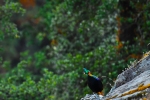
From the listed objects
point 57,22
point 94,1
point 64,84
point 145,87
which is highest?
point 57,22

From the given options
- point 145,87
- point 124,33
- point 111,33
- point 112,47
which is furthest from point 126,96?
point 111,33

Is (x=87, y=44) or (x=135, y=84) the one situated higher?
(x=87, y=44)

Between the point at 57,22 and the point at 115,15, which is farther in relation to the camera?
the point at 57,22

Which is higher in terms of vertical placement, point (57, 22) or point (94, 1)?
point (57, 22)

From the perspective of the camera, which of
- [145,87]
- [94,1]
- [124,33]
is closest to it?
[145,87]

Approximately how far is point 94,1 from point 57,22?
3629mm

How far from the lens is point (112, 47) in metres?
15.2

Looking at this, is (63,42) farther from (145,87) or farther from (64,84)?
(145,87)

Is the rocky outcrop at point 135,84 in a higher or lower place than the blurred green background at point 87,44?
lower

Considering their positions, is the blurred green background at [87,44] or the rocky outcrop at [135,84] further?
the blurred green background at [87,44]

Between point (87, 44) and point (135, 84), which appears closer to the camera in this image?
point (135, 84)

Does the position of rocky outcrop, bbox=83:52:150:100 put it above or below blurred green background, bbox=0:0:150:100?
below

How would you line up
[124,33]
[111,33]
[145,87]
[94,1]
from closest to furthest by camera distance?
[145,87] → [94,1] → [124,33] → [111,33]

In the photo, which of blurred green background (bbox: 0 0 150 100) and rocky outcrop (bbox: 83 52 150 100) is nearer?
rocky outcrop (bbox: 83 52 150 100)
